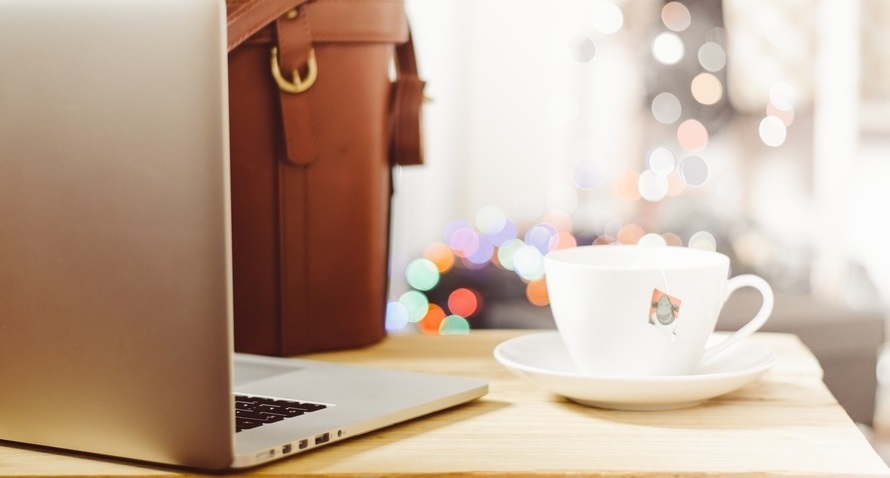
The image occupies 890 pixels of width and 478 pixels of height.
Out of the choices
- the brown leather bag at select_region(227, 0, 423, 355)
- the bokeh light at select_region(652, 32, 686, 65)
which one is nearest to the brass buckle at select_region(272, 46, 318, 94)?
the brown leather bag at select_region(227, 0, 423, 355)

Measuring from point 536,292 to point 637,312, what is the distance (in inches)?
56.8

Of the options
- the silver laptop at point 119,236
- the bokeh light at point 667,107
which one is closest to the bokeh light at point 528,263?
the bokeh light at point 667,107

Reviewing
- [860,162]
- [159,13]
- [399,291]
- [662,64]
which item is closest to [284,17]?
[159,13]

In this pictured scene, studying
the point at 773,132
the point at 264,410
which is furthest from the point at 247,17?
the point at 773,132

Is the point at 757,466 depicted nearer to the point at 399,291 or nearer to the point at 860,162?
the point at 399,291

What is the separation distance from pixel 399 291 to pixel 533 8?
114 cm

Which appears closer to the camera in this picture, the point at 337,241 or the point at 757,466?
the point at 757,466

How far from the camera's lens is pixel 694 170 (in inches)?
114

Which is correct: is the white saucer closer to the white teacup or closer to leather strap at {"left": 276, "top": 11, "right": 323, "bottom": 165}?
the white teacup

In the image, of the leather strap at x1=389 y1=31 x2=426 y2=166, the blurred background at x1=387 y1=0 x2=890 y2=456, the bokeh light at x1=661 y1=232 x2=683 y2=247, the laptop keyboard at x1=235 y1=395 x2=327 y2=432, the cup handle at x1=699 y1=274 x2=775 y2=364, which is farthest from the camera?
the blurred background at x1=387 y1=0 x2=890 y2=456

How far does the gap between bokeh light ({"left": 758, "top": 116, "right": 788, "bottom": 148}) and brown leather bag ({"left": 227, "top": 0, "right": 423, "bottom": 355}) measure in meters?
2.25


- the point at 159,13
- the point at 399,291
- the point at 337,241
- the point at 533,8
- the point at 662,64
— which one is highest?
the point at 533,8

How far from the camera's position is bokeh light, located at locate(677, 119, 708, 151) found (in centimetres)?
287

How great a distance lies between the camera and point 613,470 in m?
0.50
